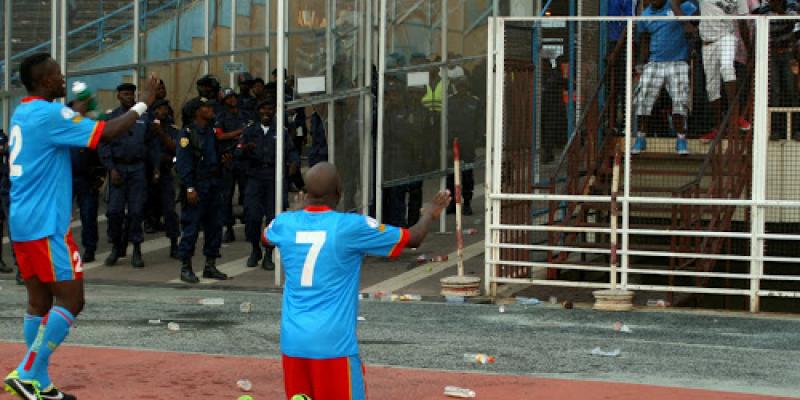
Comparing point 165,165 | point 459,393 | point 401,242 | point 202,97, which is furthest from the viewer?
point 165,165

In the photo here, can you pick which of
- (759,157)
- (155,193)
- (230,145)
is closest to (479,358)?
(759,157)

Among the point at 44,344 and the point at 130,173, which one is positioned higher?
the point at 130,173

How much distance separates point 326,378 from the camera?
22.3 ft

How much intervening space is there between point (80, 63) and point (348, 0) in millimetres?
6698

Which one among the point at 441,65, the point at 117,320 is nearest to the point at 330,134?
the point at 441,65

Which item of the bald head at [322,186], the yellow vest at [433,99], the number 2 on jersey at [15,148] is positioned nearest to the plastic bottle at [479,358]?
the number 2 on jersey at [15,148]

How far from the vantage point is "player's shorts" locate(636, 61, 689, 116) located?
14.8m

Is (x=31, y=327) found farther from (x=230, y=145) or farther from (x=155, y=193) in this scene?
(x=155, y=193)

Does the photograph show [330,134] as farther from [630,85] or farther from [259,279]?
[630,85]

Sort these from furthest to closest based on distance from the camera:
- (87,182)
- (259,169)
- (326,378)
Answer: (87,182) → (259,169) → (326,378)

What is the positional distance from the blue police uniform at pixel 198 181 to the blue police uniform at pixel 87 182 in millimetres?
1757

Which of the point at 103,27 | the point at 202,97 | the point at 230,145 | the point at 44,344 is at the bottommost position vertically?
the point at 44,344

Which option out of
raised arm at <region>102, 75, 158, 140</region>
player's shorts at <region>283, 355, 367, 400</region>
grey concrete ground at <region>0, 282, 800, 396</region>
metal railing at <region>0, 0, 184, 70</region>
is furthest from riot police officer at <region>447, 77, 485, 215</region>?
player's shorts at <region>283, 355, 367, 400</region>

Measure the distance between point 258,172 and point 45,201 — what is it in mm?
7342
